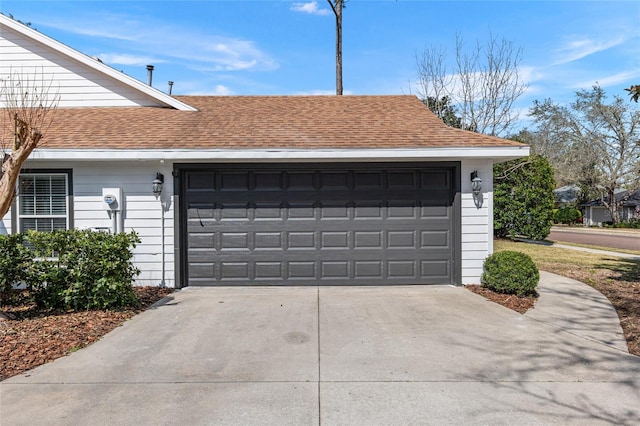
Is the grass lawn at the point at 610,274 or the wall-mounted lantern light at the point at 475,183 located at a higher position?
the wall-mounted lantern light at the point at 475,183

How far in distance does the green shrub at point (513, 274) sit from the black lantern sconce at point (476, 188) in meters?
1.13

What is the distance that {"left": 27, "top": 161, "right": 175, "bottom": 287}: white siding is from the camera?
7.47m

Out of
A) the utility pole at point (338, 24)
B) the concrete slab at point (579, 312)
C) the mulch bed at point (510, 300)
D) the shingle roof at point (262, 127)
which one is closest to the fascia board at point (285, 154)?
the shingle roof at point (262, 127)

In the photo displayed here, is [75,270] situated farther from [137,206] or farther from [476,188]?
[476,188]

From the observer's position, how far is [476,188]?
7.52 metres

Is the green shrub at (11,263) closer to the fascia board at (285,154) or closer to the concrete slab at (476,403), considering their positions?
the fascia board at (285,154)

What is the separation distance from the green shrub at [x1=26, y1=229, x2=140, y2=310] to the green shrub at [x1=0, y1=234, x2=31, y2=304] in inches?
4.3

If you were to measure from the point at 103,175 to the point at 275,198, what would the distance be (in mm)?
3317

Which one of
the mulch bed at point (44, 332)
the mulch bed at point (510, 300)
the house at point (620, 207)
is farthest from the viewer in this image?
the house at point (620, 207)

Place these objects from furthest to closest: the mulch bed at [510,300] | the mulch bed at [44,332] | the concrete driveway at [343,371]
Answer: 1. the mulch bed at [510,300]
2. the mulch bed at [44,332]
3. the concrete driveway at [343,371]

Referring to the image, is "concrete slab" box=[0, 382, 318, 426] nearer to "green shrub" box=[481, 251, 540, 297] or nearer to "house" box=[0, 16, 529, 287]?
"house" box=[0, 16, 529, 287]

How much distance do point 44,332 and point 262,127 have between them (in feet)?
17.4

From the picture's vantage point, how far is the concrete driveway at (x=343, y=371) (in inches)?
121

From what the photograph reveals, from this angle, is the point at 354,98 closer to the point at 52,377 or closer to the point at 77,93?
the point at 77,93
